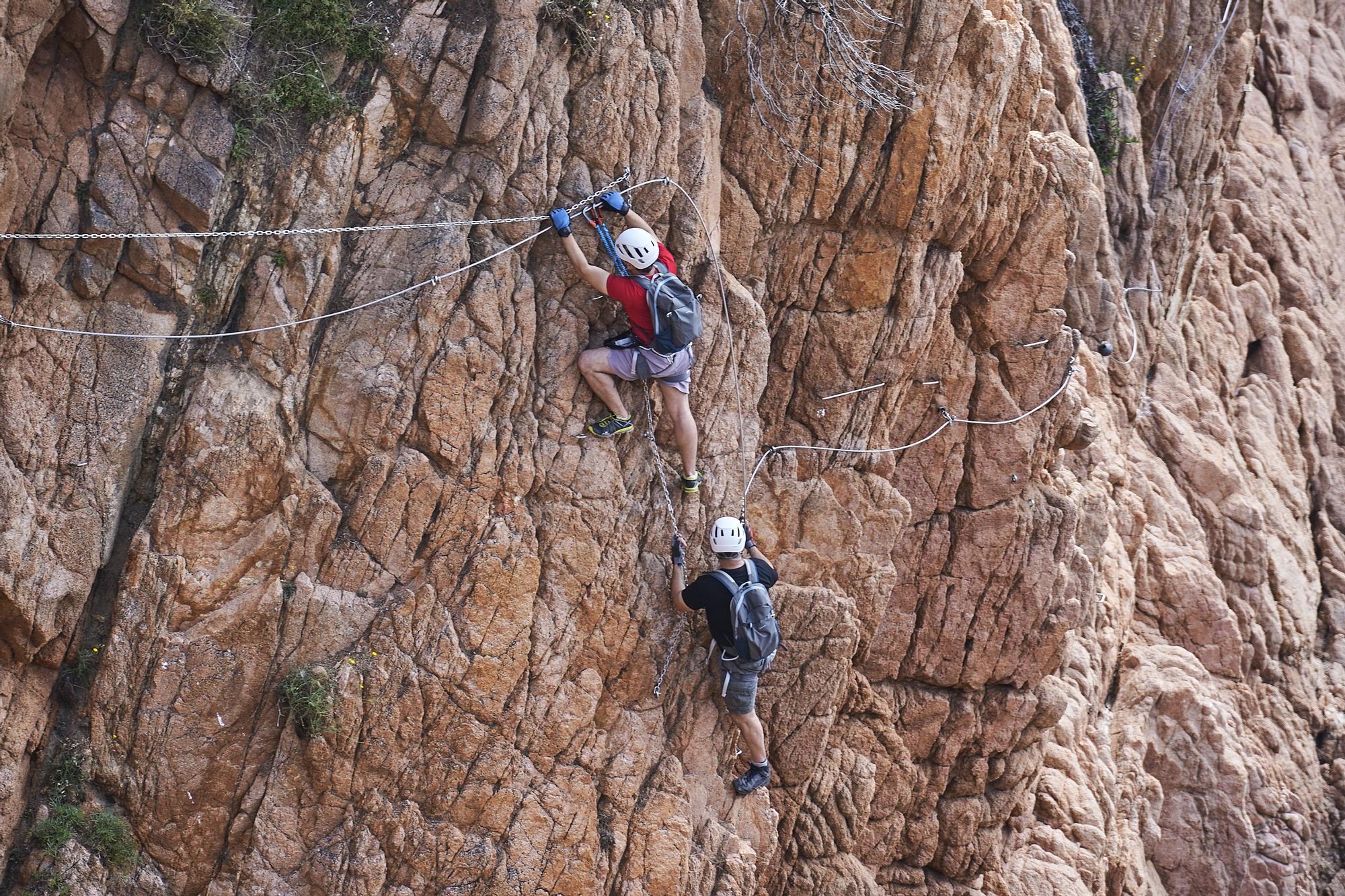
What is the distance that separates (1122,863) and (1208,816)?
2417 millimetres

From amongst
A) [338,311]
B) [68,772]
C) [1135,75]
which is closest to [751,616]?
[338,311]

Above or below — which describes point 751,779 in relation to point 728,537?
below

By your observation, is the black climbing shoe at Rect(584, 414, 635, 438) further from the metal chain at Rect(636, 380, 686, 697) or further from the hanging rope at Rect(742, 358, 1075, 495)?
the hanging rope at Rect(742, 358, 1075, 495)

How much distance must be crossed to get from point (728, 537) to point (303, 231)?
410 centimetres

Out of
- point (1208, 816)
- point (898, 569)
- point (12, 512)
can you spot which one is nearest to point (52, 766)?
point (12, 512)

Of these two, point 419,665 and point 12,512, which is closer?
point 12,512

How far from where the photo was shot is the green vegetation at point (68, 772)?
28.2ft

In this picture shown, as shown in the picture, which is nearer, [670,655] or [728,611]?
[728,611]

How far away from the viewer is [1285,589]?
1977cm

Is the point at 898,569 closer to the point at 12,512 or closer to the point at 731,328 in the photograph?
the point at 731,328

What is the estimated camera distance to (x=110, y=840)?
8672 millimetres

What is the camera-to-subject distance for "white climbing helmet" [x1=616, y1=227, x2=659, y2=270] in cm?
912

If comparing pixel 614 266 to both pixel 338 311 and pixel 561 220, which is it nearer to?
pixel 561 220

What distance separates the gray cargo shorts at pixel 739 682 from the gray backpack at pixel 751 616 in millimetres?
321
